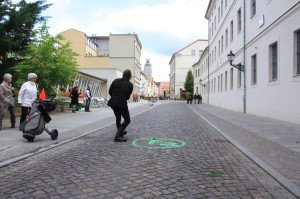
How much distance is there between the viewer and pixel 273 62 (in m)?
18.0

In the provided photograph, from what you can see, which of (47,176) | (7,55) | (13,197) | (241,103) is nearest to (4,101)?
(7,55)

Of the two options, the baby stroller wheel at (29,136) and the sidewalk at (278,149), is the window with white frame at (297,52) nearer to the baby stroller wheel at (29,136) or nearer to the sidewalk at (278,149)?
the sidewalk at (278,149)

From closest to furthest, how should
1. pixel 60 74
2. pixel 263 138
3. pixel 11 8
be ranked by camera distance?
pixel 263 138
pixel 11 8
pixel 60 74

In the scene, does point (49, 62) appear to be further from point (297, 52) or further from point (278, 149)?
point (278, 149)

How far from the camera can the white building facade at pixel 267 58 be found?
A: 575 inches

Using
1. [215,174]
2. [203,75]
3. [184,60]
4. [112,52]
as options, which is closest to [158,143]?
[215,174]

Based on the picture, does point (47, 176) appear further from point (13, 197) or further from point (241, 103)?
point (241, 103)

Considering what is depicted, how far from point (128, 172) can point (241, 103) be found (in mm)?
20153

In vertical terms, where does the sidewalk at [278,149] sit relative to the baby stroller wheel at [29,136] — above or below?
below

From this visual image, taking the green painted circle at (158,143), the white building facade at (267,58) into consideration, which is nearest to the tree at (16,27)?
the green painted circle at (158,143)

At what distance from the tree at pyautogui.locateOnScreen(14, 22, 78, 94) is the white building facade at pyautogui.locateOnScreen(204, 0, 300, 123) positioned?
10.2 meters

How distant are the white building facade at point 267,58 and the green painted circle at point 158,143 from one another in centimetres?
664

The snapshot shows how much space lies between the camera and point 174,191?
4816 millimetres

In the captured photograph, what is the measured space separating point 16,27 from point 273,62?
11.9 m
